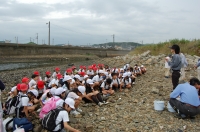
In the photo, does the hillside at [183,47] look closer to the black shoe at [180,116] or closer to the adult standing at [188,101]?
the black shoe at [180,116]

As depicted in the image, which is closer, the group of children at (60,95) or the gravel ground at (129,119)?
the group of children at (60,95)

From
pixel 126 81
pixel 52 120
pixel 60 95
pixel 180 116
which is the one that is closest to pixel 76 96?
pixel 60 95

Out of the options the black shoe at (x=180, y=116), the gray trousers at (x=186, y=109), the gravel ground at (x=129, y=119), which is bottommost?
the gravel ground at (x=129, y=119)

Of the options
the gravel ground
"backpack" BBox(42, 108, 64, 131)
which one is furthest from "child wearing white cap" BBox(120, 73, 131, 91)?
"backpack" BBox(42, 108, 64, 131)

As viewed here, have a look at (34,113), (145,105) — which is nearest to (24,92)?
(34,113)

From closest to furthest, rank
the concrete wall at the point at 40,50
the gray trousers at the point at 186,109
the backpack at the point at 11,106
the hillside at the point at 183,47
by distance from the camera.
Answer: the backpack at the point at 11,106 → the gray trousers at the point at 186,109 → the hillside at the point at 183,47 → the concrete wall at the point at 40,50

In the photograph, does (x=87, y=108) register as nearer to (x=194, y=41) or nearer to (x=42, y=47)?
(x=194, y=41)

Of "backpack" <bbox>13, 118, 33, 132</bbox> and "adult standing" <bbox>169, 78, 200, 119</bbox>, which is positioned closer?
"backpack" <bbox>13, 118, 33, 132</bbox>

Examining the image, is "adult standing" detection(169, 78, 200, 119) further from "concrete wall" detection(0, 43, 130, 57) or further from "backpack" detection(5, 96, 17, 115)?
"concrete wall" detection(0, 43, 130, 57)

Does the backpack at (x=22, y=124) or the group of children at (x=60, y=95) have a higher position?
the group of children at (x=60, y=95)

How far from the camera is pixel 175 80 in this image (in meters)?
7.81

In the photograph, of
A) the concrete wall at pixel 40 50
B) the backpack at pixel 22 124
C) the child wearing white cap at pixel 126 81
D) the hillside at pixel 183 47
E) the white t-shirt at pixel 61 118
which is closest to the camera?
the white t-shirt at pixel 61 118

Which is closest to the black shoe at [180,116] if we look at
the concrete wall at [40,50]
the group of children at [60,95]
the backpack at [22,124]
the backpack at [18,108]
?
the group of children at [60,95]

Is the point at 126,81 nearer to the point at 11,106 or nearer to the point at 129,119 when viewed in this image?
the point at 129,119
